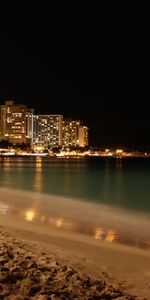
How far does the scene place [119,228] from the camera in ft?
46.3

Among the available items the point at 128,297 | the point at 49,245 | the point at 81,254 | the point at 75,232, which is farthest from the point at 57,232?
the point at 128,297

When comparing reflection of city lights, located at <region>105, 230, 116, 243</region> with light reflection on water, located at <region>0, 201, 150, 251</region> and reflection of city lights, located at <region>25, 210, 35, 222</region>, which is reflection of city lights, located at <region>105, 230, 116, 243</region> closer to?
light reflection on water, located at <region>0, 201, 150, 251</region>

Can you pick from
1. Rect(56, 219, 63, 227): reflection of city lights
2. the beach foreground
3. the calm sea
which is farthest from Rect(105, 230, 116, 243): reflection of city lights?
the calm sea

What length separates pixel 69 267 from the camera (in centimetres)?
771

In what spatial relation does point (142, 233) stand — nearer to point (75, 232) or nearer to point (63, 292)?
point (75, 232)

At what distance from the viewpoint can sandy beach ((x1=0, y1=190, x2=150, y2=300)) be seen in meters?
6.18

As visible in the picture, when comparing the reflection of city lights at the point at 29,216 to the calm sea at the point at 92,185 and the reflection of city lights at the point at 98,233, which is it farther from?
the calm sea at the point at 92,185

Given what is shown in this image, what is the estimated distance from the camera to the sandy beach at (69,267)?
6180 millimetres

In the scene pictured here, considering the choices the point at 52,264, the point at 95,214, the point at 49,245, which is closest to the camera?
the point at 52,264

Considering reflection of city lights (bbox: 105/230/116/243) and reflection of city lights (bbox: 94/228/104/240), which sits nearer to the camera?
reflection of city lights (bbox: 105/230/116/243)

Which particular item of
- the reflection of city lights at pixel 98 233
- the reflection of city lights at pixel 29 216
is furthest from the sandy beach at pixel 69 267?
the reflection of city lights at pixel 29 216

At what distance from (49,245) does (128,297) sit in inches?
173

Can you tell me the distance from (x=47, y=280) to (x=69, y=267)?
1.12 m

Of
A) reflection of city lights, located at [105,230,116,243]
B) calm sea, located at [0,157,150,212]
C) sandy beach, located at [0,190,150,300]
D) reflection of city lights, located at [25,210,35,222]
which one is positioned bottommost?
calm sea, located at [0,157,150,212]
